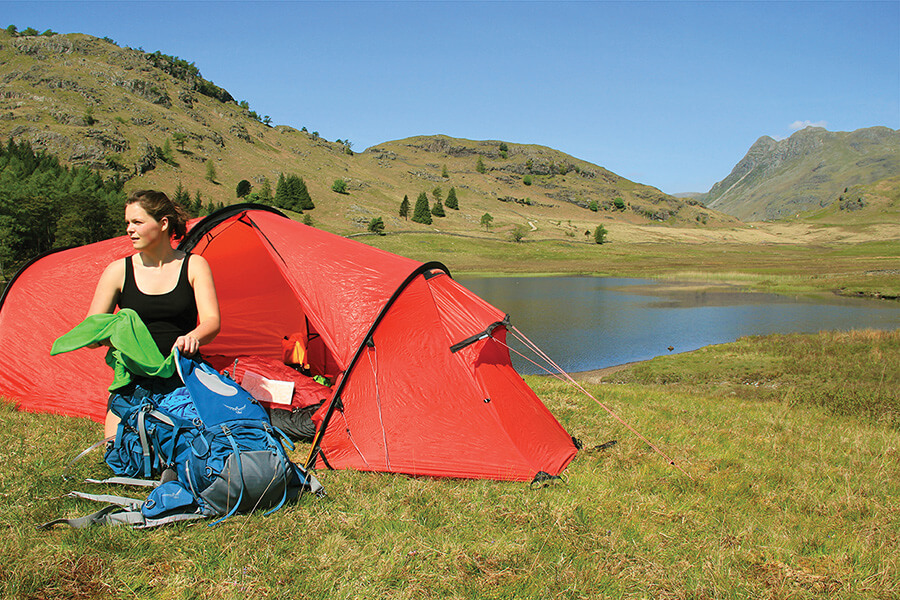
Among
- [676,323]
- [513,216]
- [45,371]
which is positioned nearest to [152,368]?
[45,371]

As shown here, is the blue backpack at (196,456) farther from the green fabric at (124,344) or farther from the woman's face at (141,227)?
the woman's face at (141,227)

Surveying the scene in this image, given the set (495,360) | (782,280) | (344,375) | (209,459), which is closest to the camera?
(209,459)

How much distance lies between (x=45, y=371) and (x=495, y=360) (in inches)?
228

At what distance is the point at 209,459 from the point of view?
4.09 metres

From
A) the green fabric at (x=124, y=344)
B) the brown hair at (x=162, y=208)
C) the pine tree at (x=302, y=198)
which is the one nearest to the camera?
the green fabric at (x=124, y=344)

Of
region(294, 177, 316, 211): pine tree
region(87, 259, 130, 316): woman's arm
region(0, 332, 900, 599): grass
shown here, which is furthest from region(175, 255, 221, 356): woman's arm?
region(294, 177, 316, 211): pine tree

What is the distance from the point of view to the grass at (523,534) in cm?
332

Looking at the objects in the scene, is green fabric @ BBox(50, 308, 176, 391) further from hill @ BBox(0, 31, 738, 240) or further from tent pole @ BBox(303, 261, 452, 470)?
hill @ BBox(0, 31, 738, 240)

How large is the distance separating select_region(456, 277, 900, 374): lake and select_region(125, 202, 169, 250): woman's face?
43.8 feet

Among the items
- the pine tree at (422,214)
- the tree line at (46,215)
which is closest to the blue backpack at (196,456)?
the tree line at (46,215)

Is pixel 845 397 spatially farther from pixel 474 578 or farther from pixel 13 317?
pixel 13 317

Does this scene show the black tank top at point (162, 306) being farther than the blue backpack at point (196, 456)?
Yes

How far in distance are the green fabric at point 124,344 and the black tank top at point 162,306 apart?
0.47 ft

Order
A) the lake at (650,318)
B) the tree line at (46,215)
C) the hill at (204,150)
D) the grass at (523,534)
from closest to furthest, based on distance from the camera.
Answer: the grass at (523,534) < the lake at (650,318) < the tree line at (46,215) < the hill at (204,150)
